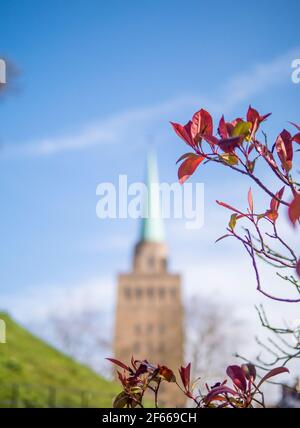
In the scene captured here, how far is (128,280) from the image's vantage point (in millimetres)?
54188

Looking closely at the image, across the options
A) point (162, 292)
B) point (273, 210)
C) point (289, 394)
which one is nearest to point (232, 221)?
Answer: point (273, 210)

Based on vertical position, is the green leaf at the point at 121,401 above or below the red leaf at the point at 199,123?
below

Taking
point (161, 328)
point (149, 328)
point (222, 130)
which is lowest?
point (222, 130)

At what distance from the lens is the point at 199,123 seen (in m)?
1.02

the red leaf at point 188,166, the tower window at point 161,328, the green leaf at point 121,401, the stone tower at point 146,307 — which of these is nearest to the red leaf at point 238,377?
the green leaf at point 121,401

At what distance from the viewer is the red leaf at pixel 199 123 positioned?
101cm

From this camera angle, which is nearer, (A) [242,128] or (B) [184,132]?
(A) [242,128]

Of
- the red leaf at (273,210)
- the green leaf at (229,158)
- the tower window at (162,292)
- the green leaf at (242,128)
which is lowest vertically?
the red leaf at (273,210)

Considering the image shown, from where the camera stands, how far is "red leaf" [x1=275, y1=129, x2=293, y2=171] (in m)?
1.03

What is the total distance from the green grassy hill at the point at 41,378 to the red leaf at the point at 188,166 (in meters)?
6.33

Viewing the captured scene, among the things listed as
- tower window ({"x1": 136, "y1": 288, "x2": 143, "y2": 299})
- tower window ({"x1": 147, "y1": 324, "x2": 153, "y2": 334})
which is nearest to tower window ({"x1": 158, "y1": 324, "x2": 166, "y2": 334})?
tower window ({"x1": 147, "y1": 324, "x2": 153, "y2": 334})

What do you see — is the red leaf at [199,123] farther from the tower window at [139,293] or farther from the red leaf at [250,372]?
the tower window at [139,293]

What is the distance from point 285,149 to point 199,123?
179 mm

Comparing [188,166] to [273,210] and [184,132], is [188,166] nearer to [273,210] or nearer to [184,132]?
[184,132]
